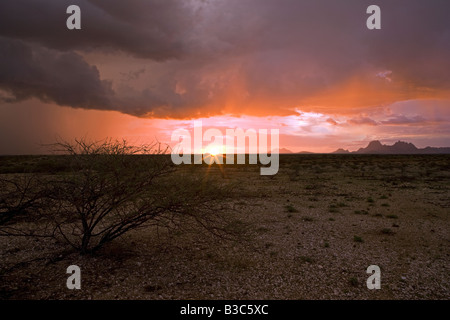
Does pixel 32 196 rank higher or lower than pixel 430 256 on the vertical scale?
higher

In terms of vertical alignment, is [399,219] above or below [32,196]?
below

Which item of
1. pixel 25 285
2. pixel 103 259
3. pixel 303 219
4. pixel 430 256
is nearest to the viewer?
pixel 25 285

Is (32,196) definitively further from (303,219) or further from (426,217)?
(426,217)

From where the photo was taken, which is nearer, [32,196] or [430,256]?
[32,196]

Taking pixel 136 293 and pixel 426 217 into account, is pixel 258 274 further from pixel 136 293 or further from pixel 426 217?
pixel 426 217

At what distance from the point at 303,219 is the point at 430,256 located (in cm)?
540

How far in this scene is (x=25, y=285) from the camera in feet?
22.0

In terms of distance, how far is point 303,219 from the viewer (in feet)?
44.2
